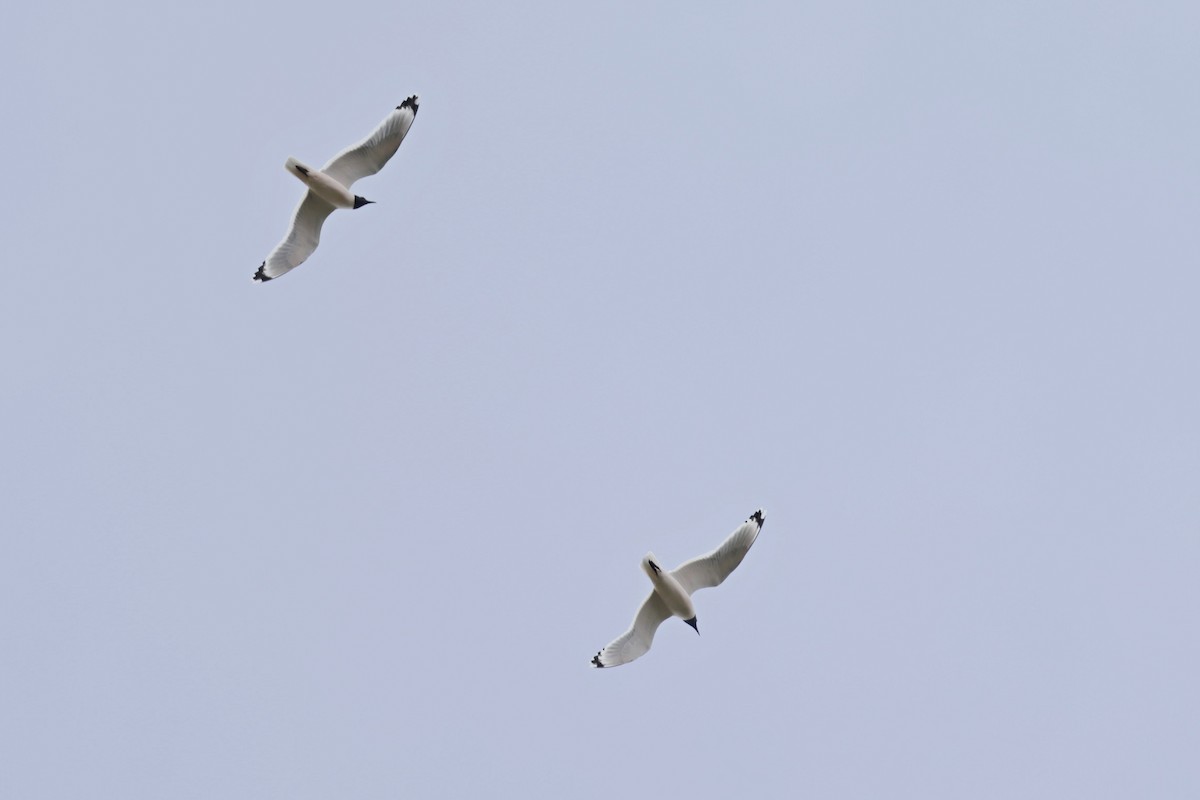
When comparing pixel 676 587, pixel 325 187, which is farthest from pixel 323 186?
pixel 676 587

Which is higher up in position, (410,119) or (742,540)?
(410,119)

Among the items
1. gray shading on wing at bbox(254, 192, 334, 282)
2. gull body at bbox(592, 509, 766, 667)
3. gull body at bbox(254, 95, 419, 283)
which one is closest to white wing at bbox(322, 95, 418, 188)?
gull body at bbox(254, 95, 419, 283)

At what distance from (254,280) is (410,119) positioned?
189 inches

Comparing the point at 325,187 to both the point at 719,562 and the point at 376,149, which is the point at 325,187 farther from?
the point at 719,562

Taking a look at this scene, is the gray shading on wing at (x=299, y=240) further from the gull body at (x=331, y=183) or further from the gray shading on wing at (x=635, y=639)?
the gray shading on wing at (x=635, y=639)

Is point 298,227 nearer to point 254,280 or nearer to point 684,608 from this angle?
point 254,280

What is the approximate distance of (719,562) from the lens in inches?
1567

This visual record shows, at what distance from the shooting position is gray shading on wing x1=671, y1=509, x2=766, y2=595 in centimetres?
3966

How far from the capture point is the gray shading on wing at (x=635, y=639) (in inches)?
1594

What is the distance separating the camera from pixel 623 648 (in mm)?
40781

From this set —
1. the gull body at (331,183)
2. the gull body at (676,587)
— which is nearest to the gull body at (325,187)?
the gull body at (331,183)

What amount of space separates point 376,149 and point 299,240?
8.91ft

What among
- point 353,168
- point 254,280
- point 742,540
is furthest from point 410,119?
point 742,540

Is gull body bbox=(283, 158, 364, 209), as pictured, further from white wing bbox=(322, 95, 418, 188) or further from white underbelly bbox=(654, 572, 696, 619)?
white underbelly bbox=(654, 572, 696, 619)
